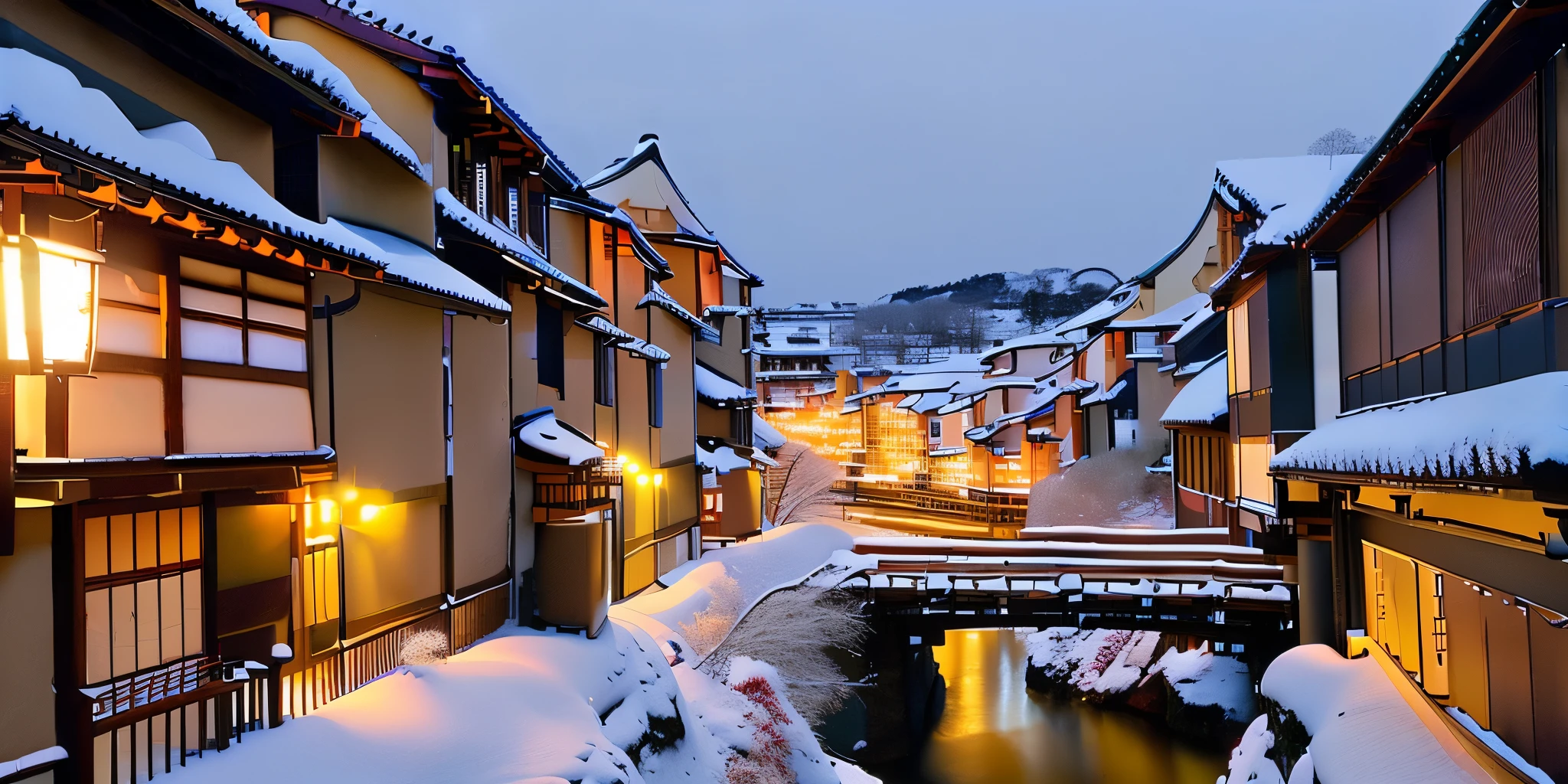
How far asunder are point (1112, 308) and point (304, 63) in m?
39.0

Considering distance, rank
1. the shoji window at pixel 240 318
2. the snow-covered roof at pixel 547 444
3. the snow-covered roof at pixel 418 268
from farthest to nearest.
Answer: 1. the snow-covered roof at pixel 547 444
2. the snow-covered roof at pixel 418 268
3. the shoji window at pixel 240 318

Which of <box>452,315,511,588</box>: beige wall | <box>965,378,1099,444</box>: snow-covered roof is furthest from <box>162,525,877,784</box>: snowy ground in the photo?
<box>965,378,1099,444</box>: snow-covered roof

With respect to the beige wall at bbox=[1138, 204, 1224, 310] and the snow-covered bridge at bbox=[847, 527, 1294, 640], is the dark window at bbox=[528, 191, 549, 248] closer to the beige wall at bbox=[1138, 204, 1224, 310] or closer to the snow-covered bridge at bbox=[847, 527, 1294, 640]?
the snow-covered bridge at bbox=[847, 527, 1294, 640]

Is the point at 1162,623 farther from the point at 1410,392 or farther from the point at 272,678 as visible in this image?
→ the point at 272,678

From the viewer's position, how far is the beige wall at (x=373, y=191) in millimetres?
12094

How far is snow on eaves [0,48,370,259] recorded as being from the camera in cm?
646

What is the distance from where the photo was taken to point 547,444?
17.3 m

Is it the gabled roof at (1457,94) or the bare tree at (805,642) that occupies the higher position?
the gabled roof at (1457,94)

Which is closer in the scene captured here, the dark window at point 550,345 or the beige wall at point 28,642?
the beige wall at point 28,642

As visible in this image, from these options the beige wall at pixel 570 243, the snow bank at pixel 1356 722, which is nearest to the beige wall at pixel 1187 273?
the snow bank at pixel 1356 722

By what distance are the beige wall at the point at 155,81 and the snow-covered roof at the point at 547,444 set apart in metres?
7.28

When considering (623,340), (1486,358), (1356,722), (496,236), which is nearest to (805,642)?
(623,340)

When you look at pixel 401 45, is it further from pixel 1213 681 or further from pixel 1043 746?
pixel 1213 681

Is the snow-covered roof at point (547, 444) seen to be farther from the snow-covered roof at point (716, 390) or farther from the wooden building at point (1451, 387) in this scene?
the snow-covered roof at point (716, 390)
